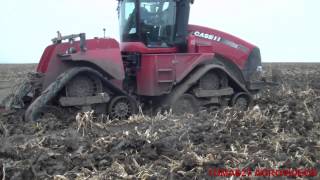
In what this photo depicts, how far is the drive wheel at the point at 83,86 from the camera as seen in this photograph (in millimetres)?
9258

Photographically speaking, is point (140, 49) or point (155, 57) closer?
point (155, 57)

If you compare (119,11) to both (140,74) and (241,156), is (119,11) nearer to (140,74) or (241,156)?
(140,74)

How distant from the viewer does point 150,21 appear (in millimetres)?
10461

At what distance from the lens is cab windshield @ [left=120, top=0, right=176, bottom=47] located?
1042cm

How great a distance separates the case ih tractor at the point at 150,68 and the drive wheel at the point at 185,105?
0.02m

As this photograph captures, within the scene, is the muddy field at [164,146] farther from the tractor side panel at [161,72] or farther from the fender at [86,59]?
the tractor side panel at [161,72]

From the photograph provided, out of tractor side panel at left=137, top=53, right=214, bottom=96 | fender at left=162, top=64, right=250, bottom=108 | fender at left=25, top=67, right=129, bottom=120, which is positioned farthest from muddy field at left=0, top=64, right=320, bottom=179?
fender at left=162, top=64, right=250, bottom=108

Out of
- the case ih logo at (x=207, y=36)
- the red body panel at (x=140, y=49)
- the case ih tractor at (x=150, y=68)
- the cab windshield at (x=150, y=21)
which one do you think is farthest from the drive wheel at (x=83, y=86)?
the case ih logo at (x=207, y=36)

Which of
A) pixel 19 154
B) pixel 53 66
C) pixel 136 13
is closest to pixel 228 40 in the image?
pixel 136 13

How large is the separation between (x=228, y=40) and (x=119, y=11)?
8.27ft

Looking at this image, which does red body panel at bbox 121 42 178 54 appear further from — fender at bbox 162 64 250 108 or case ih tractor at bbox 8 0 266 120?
fender at bbox 162 64 250 108

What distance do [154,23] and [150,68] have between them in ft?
3.17

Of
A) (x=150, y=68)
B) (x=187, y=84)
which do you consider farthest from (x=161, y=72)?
(x=187, y=84)

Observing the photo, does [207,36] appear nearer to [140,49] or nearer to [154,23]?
[154,23]
